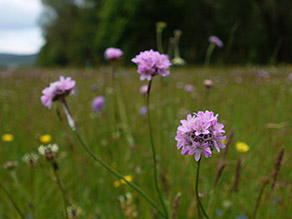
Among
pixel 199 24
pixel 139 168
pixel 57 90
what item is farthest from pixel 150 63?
pixel 199 24

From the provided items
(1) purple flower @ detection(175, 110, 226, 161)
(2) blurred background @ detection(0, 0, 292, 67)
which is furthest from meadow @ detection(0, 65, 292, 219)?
(2) blurred background @ detection(0, 0, 292, 67)

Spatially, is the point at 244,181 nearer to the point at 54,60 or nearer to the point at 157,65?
the point at 157,65

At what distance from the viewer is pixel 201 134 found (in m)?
0.54

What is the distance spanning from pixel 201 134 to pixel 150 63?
1.10 ft

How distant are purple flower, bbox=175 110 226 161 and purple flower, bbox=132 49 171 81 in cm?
29

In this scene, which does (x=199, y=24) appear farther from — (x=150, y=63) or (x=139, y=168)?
(x=150, y=63)

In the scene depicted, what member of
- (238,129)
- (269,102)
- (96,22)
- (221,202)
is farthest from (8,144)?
(96,22)

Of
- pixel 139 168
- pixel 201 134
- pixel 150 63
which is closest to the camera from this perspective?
pixel 201 134

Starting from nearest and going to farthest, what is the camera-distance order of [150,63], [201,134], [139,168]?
[201,134] < [150,63] < [139,168]

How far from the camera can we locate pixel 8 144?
1958 mm

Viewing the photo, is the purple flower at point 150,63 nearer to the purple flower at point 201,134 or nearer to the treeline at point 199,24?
the purple flower at point 201,134

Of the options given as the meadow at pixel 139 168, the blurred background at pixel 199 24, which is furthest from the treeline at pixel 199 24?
the meadow at pixel 139 168

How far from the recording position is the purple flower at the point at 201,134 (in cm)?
53

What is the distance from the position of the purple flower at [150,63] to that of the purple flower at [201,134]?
0.29m
